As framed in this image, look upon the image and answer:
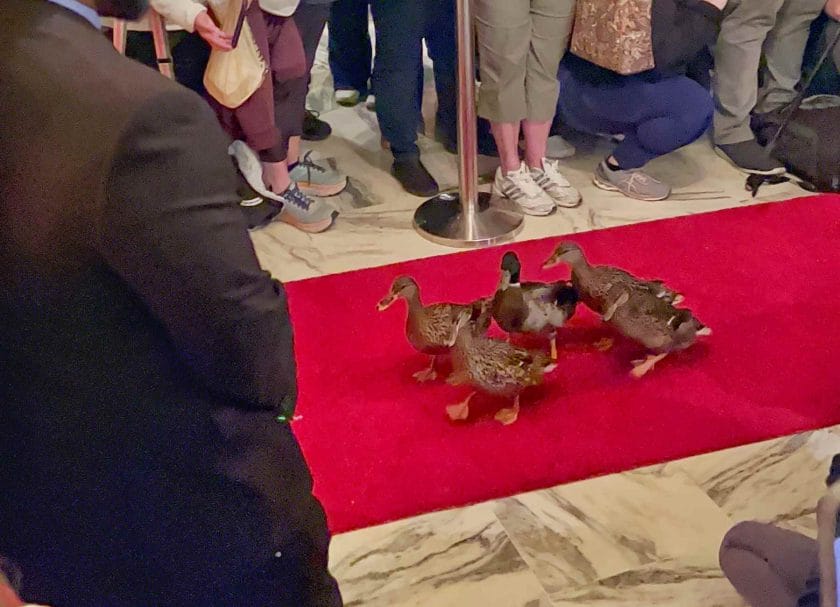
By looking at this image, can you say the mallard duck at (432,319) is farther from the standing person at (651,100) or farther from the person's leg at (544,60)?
the standing person at (651,100)

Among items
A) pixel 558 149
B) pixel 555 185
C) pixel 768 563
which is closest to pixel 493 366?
pixel 768 563

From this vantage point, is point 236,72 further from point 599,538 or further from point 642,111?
point 599,538

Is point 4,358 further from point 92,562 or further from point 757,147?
point 757,147

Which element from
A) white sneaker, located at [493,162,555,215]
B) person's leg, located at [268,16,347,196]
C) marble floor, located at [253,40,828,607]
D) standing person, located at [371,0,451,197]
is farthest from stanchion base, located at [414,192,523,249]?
marble floor, located at [253,40,828,607]

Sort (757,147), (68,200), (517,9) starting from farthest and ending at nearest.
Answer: (757,147) → (517,9) → (68,200)

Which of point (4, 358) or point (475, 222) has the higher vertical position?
point (4, 358)

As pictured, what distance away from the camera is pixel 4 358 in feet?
2.72

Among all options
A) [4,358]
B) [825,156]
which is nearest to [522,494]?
[4,358]

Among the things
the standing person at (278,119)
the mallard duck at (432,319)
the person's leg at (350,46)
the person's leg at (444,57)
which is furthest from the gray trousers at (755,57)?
the mallard duck at (432,319)

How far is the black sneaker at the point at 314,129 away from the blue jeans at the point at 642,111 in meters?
0.87

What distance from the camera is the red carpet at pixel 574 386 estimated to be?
→ 5.65ft

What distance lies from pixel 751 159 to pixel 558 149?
0.61 meters

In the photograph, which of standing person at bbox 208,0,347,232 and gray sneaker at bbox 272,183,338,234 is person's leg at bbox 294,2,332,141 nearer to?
standing person at bbox 208,0,347,232

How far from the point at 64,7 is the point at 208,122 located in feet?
0.48
